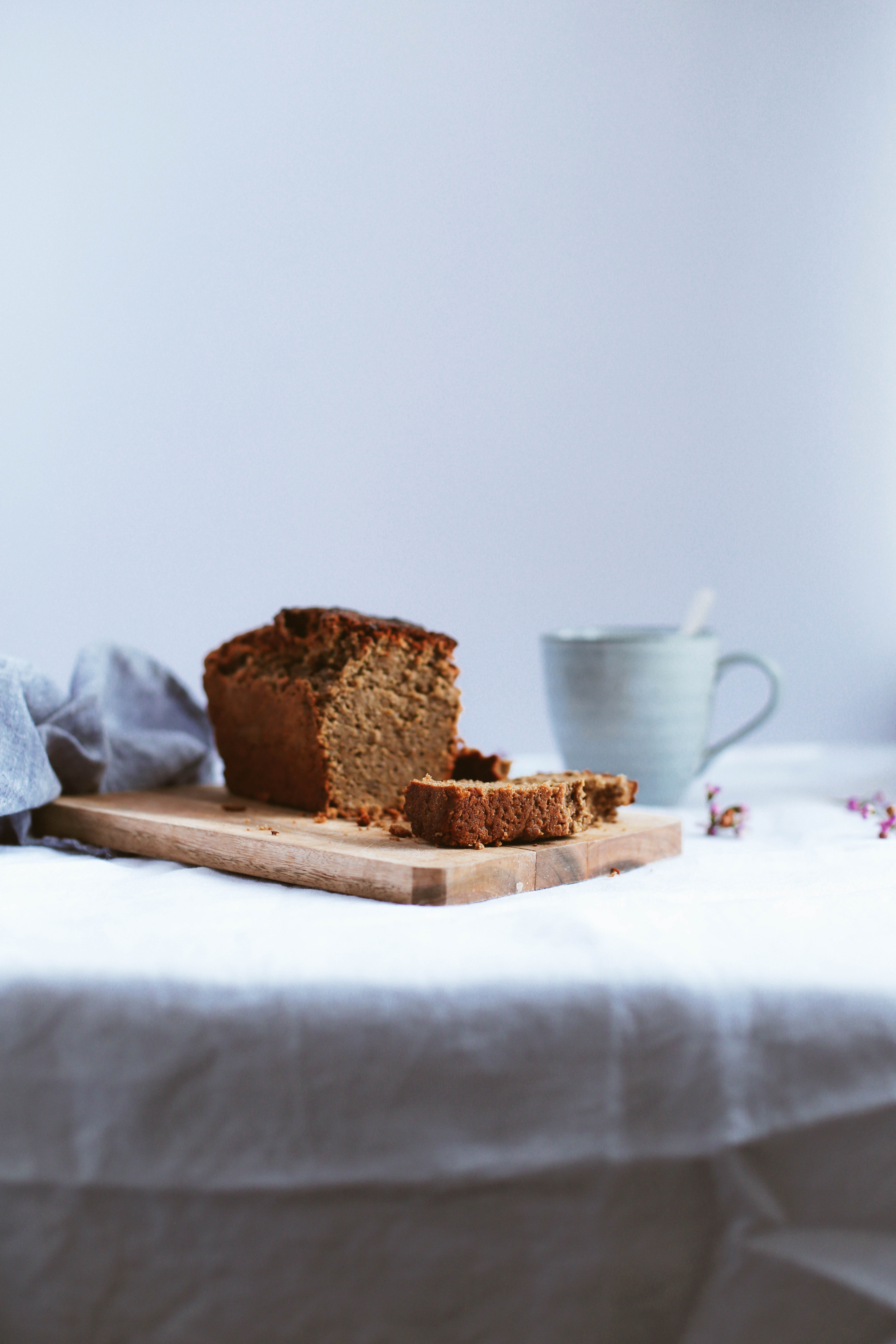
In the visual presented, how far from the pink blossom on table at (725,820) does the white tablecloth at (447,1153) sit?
30.2 inches

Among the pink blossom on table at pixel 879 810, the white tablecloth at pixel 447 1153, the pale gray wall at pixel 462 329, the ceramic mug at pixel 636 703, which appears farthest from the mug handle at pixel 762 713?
the white tablecloth at pixel 447 1153

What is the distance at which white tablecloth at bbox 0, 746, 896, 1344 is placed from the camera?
825 millimetres

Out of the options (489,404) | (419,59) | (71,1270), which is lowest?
(71,1270)

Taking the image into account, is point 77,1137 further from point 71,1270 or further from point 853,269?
point 853,269

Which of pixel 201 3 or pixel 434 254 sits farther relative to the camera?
pixel 434 254

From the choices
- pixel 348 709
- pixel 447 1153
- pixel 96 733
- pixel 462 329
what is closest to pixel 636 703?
pixel 348 709

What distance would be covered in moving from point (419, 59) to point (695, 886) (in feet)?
7.54

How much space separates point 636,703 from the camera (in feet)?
6.15

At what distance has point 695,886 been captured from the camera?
1.26 m

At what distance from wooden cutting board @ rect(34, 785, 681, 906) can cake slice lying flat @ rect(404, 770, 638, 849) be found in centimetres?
2

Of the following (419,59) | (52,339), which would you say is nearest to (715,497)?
(419,59)

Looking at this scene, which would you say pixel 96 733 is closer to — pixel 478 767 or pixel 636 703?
pixel 478 767

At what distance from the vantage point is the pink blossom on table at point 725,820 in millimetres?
1644

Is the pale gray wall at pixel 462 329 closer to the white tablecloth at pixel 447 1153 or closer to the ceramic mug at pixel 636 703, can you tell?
the ceramic mug at pixel 636 703
